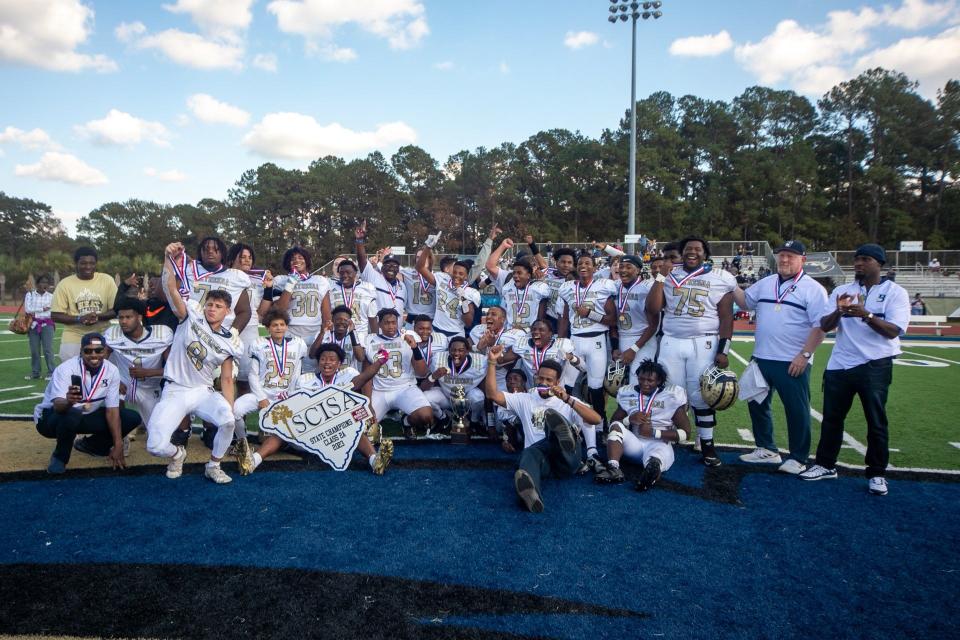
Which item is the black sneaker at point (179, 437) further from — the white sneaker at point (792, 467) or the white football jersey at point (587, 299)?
the white sneaker at point (792, 467)

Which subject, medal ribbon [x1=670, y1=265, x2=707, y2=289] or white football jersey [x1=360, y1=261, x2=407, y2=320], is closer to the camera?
medal ribbon [x1=670, y1=265, x2=707, y2=289]

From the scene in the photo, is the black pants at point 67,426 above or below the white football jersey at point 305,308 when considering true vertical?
below

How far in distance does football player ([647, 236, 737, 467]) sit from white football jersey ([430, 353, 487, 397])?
7.15ft

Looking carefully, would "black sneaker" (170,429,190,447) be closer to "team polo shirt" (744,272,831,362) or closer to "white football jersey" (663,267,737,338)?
"white football jersey" (663,267,737,338)

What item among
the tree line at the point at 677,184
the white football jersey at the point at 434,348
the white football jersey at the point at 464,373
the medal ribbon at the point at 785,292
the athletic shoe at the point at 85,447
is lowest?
the athletic shoe at the point at 85,447

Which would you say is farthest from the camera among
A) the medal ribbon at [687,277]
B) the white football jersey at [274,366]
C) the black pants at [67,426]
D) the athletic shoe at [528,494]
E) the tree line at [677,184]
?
the tree line at [677,184]

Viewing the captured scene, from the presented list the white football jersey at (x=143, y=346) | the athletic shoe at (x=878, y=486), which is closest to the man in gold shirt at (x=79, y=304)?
the white football jersey at (x=143, y=346)

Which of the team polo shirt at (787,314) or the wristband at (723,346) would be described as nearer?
the team polo shirt at (787,314)

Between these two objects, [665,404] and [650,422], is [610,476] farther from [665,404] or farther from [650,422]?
[665,404]

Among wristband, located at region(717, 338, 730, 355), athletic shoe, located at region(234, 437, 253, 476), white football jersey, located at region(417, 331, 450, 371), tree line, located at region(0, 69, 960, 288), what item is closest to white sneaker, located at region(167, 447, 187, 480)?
athletic shoe, located at region(234, 437, 253, 476)

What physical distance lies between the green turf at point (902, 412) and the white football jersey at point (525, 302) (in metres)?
2.33

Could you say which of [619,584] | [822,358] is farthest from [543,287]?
[822,358]

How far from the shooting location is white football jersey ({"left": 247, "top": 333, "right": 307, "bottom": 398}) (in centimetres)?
575

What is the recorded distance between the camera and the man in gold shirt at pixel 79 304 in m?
6.02
